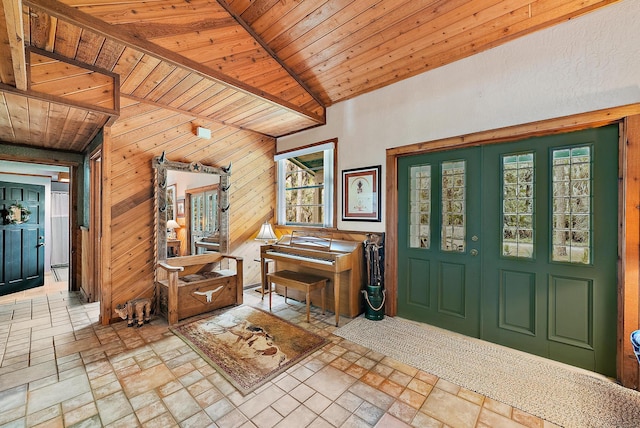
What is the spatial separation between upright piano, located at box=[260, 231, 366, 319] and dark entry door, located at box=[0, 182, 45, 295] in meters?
4.28

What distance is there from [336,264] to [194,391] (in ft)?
5.78

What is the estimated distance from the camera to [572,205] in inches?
94.2

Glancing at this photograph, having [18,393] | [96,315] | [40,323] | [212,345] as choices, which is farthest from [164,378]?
[40,323]

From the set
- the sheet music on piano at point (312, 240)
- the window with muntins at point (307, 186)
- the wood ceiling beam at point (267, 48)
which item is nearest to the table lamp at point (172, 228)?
the sheet music on piano at point (312, 240)

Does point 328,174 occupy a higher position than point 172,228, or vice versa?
point 328,174

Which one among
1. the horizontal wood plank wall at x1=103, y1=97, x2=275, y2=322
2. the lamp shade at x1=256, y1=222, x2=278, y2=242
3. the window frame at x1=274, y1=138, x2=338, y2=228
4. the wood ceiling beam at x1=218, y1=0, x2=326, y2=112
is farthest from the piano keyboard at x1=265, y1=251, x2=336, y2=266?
the wood ceiling beam at x1=218, y1=0, x2=326, y2=112

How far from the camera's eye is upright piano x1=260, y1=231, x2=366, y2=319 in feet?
10.6

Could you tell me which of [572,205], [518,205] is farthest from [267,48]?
[572,205]

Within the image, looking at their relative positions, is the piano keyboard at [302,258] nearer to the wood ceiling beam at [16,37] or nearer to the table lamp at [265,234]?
the table lamp at [265,234]

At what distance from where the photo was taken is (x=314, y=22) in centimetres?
289

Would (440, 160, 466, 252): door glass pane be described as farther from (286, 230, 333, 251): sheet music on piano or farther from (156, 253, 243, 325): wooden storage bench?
(156, 253, 243, 325): wooden storage bench

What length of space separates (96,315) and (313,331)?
2.80 metres

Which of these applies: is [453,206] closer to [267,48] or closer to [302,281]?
[302,281]

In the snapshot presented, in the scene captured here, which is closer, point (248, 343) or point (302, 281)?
point (248, 343)
